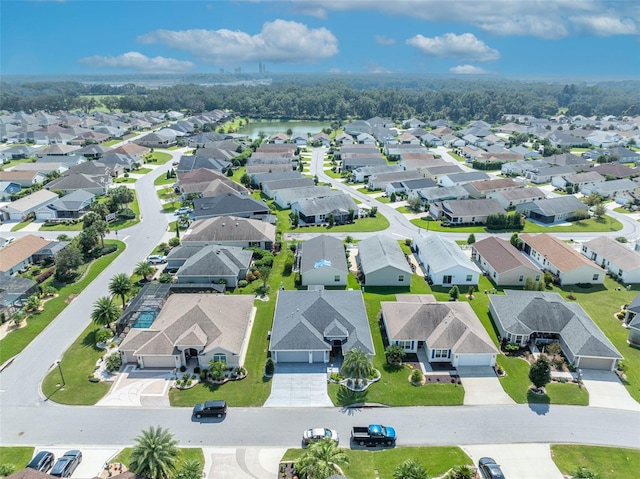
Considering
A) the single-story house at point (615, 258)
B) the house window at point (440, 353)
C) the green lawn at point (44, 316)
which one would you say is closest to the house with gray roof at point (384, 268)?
the house window at point (440, 353)

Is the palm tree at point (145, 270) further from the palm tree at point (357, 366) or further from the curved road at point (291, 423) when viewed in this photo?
the palm tree at point (357, 366)

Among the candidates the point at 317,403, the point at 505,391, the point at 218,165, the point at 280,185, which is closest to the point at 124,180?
the point at 218,165

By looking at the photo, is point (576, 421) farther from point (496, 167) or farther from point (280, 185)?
point (496, 167)

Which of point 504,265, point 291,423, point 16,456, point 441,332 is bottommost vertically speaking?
point 16,456

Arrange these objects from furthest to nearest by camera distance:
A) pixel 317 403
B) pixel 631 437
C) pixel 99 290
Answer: pixel 99 290 < pixel 317 403 < pixel 631 437

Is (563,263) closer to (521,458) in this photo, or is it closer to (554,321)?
(554,321)

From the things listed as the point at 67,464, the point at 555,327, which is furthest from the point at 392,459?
the point at 555,327
